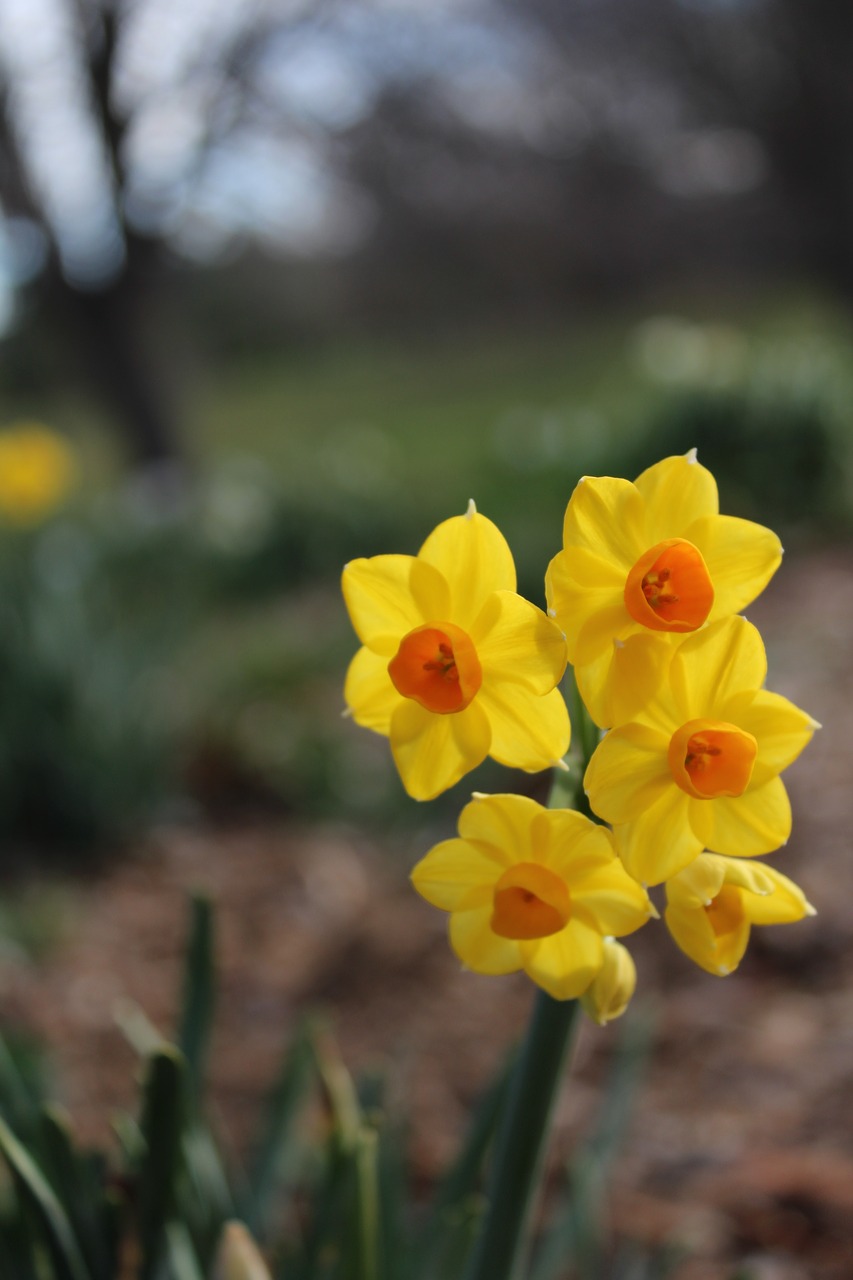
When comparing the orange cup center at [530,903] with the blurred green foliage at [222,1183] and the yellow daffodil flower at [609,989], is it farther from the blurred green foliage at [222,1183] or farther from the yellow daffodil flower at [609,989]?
the blurred green foliage at [222,1183]

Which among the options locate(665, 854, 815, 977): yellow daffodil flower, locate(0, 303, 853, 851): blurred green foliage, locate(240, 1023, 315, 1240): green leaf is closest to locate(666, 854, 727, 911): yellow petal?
locate(665, 854, 815, 977): yellow daffodil flower

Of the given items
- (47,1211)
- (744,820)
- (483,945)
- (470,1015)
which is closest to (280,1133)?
(47,1211)

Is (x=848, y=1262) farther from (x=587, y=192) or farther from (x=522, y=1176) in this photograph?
(x=587, y=192)

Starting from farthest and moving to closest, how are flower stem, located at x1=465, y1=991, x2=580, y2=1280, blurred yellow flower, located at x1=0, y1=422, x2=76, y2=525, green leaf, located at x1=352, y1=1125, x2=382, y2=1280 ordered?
1. blurred yellow flower, located at x1=0, y1=422, x2=76, y2=525
2. green leaf, located at x1=352, y1=1125, x2=382, y2=1280
3. flower stem, located at x1=465, y1=991, x2=580, y2=1280

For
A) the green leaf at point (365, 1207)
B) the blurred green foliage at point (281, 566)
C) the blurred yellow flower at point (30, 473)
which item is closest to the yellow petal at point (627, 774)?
the green leaf at point (365, 1207)

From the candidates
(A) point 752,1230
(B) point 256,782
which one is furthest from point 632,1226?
(B) point 256,782

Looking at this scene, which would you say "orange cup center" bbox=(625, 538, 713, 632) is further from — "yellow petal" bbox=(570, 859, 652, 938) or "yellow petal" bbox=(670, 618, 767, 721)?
"yellow petal" bbox=(570, 859, 652, 938)

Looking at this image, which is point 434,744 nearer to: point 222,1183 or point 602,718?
point 602,718
